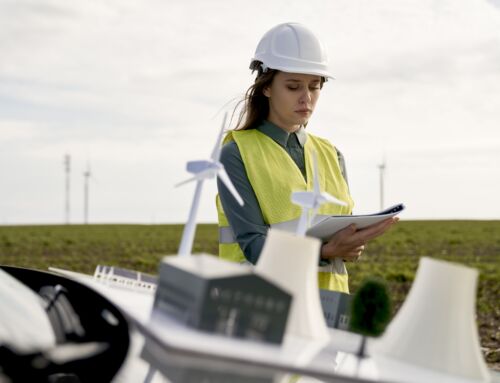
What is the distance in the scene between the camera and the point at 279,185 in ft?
11.6

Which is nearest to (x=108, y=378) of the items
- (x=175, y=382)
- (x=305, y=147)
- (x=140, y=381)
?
(x=140, y=381)

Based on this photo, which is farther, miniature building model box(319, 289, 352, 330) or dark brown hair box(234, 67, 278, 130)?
dark brown hair box(234, 67, 278, 130)

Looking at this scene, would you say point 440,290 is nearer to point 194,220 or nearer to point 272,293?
point 272,293

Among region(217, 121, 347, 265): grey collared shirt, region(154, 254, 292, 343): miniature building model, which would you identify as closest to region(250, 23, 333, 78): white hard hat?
region(217, 121, 347, 265): grey collared shirt

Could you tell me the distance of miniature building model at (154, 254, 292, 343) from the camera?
1.73 m

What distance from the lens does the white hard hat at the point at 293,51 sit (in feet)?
11.8

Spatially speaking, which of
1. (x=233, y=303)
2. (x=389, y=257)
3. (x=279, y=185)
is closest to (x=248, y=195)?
(x=279, y=185)

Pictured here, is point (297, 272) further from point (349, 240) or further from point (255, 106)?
point (255, 106)

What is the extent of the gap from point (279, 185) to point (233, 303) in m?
1.83

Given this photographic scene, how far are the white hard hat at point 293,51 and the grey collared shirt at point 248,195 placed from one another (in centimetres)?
29

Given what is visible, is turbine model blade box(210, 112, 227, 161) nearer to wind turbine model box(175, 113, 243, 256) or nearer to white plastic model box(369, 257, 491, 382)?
wind turbine model box(175, 113, 243, 256)

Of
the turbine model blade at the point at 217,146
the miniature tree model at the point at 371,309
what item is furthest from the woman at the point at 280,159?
the miniature tree model at the point at 371,309

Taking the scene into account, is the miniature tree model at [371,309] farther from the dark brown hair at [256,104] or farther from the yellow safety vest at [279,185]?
the dark brown hair at [256,104]

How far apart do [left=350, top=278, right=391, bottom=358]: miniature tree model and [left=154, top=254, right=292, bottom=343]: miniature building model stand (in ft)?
1.13
